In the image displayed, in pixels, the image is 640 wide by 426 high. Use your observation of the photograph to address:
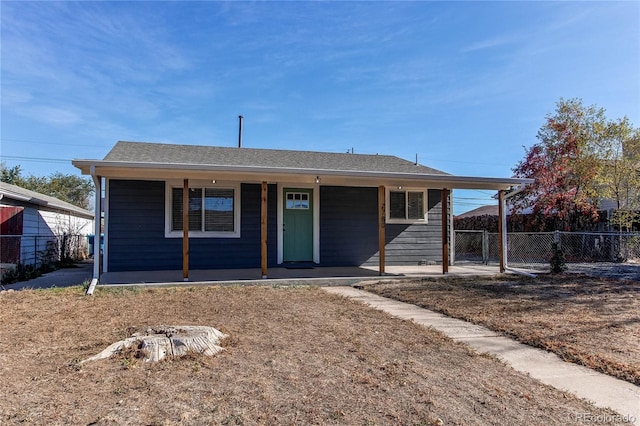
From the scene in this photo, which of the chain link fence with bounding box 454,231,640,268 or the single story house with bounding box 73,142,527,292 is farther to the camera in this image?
the chain link fence with bounding box 454,231,640,268

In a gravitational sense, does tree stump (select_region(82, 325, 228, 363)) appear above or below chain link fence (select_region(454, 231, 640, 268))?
below

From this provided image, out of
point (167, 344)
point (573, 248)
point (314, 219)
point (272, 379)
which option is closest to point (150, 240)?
point (314, 219)

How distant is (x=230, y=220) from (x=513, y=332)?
6.92 meters

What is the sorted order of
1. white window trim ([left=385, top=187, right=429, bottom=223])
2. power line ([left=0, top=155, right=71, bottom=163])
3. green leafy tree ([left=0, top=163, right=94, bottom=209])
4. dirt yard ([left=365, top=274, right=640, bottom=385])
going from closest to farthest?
1. dirt yard ([left=365, top=274, right=640, bottom=385])
2. white window trim ([left=385, top=187, right=429, bottom=223])
3. green leafy tree ([left=0, top=163, right=94, bottom=209])
4. power line ([left=0, top=155, right=71, bottom=163])

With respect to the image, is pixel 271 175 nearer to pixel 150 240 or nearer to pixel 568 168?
pixel 150 240

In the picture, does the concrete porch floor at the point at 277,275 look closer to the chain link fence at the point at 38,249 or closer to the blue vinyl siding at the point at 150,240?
the blue vinyl siding at the point at 150,240

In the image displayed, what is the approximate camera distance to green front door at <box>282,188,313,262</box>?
1002 cm

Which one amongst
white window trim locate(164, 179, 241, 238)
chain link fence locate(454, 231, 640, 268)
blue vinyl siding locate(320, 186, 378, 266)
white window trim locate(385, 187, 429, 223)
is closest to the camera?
white window trim locate(164, 179, 241, 238)

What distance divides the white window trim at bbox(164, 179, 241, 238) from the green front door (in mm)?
1191

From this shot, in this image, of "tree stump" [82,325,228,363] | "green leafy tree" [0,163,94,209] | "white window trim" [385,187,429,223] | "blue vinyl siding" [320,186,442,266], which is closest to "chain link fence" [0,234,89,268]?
"blue vinyl siding" [320,186,442,266]

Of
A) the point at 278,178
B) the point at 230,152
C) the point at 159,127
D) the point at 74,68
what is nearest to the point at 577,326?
the point at 278,178

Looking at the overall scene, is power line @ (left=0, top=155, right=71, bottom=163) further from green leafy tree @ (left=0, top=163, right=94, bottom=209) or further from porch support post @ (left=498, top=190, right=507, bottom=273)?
porch support post @ (left=498, top=190, right=507, bottom=273)

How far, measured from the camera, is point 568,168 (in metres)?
15.1

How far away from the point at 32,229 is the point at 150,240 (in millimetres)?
5346
